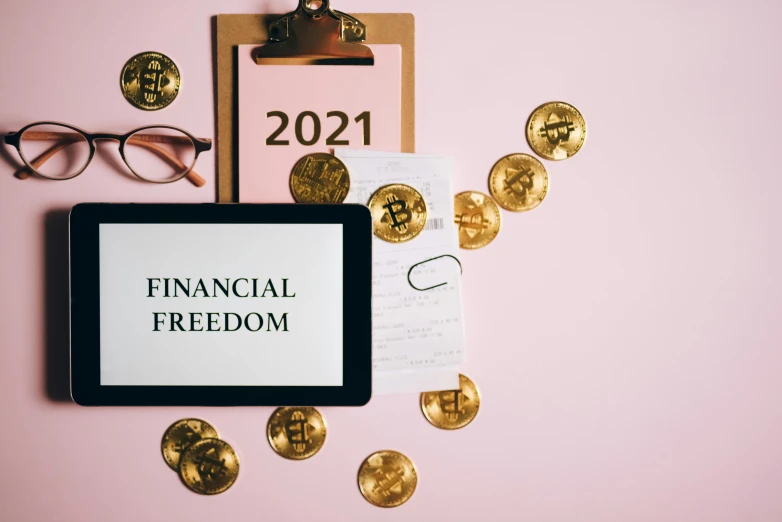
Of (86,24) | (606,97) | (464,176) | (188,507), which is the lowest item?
(188,507)

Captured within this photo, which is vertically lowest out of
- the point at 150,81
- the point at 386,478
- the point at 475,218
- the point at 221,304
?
the point at 386,478

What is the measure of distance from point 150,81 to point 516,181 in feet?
2.02

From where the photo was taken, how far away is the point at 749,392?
34.0 inches

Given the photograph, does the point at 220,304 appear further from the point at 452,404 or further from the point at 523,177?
the point at 523,177

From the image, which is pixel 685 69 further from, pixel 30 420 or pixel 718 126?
pixel 30 420

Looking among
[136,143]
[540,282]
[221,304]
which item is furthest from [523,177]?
[136,143]

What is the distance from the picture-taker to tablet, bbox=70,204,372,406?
31.2 inches

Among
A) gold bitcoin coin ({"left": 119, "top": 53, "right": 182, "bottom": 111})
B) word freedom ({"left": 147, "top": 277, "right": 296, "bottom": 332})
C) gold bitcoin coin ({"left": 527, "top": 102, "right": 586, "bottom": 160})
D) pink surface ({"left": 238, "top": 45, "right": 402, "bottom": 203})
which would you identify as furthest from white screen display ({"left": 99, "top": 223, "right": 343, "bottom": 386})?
gold bitcoin coin ({"left": 527, "top": 102, "right": 586, "bottom": 160})

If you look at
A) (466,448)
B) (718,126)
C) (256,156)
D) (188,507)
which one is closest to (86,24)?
(256,156)

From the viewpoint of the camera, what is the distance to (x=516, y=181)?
0.82m

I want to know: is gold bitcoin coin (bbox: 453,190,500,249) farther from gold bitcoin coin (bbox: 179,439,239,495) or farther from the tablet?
gold bitcoin coin (bbox: 179,439,239,495)

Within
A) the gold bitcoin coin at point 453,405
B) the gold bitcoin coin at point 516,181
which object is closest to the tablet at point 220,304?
the gold bitcoin coin at point 453,405

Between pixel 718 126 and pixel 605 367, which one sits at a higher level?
pixel 718 126

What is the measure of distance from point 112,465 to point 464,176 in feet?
2.51
